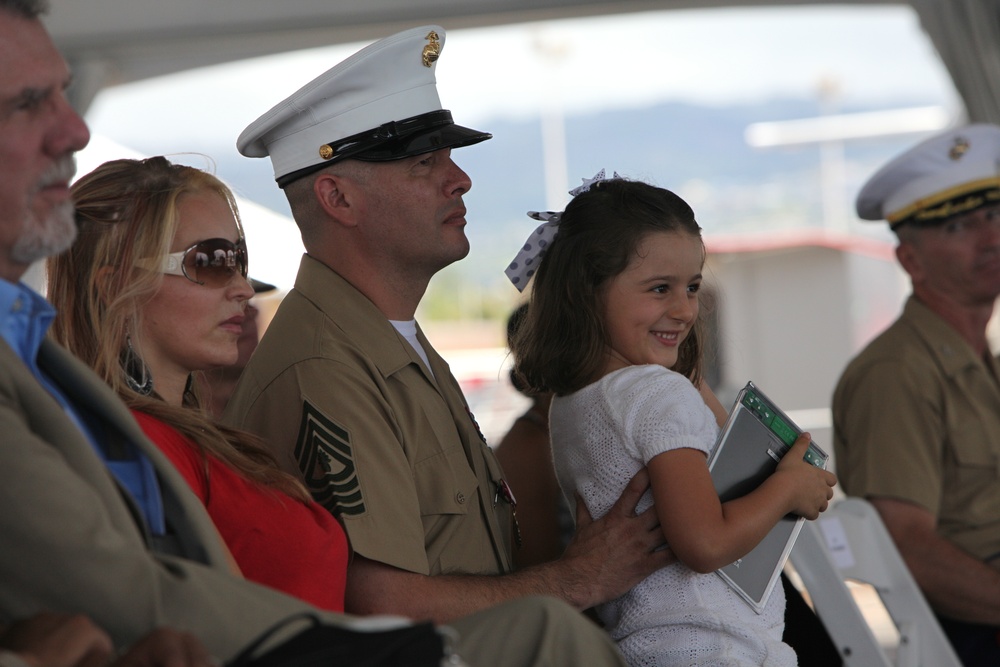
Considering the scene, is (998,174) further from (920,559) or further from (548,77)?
(548,77)

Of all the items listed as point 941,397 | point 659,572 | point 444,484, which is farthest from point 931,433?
point 444,484

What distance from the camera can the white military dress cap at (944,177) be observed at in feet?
12.6

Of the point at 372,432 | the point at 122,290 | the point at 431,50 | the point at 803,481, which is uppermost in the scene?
the point at 431,50

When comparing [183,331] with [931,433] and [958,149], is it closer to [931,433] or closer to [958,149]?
[931,433]

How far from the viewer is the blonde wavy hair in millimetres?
1927

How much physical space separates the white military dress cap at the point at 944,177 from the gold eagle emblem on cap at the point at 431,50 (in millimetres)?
2062

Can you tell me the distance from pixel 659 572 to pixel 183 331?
1.01m

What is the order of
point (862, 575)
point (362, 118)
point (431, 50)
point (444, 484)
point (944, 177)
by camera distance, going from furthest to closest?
point (944, 177) < point (862, 575) < point (431, 50) < point (362, 118) < point (444, 484)

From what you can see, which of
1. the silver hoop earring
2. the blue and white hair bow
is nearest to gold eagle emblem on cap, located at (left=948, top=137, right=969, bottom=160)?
the blue and white hair bow

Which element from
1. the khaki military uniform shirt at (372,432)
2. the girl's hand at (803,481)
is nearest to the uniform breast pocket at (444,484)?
the khaki military uniform shirt at (372,432)

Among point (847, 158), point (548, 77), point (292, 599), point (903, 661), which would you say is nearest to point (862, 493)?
point (903, 661)

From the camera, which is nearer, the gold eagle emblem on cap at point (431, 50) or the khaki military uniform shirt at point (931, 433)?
the gold eagle emblem on cap at point (431, 50)

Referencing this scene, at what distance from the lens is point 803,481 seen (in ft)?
6.97

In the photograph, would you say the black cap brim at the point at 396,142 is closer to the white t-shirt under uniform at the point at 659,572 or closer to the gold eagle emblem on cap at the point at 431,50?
the gold eagle emblem on cap at the point at 431,50
